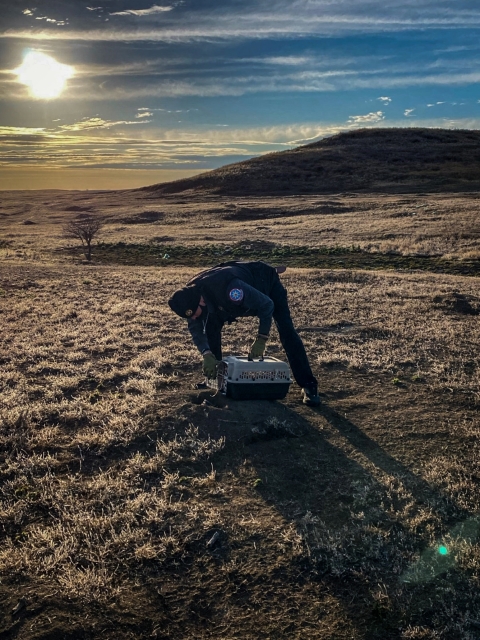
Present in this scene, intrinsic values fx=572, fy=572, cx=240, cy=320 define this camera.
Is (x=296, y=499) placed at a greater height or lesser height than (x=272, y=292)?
lesser

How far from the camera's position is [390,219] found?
36.8 metres

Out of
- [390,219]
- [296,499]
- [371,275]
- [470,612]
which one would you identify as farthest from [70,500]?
[390,219]

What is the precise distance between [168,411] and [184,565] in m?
2.72

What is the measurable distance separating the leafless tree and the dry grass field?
17.1 meters

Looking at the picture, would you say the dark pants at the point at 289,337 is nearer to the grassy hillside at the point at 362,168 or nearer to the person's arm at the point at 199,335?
the person's arm at the point at 199,335

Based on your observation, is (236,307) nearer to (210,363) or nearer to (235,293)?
(235,293)

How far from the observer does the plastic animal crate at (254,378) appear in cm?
659

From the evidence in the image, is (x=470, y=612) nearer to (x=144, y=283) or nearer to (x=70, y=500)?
(x=70, y=500)

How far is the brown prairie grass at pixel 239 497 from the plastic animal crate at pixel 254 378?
0.19 meters

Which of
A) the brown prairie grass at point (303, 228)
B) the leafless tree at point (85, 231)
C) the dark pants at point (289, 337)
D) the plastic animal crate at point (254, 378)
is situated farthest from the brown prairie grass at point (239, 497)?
the leafless tree at point (85, 231)

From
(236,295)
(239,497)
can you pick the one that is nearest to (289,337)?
(236,295)

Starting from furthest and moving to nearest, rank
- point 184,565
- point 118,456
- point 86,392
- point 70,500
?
point 86,392 < point 118,456 < point 70,500 < point 184,565

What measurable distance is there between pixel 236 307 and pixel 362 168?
81.1 metres

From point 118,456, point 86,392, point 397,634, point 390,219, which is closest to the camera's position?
point 397,634
